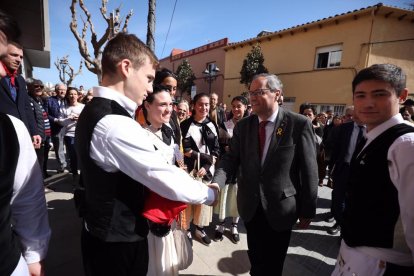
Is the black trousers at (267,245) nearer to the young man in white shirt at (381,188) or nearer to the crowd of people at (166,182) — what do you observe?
the crowd of people at (166,182)

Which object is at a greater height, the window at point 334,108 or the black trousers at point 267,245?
the window at point 334,108

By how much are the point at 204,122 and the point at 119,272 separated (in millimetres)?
2394

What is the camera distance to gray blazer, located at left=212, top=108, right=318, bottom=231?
1.94m

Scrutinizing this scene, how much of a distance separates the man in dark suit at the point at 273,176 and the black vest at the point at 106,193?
89cm

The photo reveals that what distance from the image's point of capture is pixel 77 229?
3285 millimetres

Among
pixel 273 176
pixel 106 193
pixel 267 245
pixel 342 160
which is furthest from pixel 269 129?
pixel 342 160

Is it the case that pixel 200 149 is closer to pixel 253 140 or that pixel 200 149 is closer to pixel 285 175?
pixel 253 140

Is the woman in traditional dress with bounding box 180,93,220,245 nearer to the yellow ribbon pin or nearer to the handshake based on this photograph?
the handshake

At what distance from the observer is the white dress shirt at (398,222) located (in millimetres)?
1072

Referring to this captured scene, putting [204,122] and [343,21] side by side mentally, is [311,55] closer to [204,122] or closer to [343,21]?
[343,21]

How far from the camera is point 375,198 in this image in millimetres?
1267

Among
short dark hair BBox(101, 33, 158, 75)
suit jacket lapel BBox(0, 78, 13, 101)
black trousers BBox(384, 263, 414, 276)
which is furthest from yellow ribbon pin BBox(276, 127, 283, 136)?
suit jacket lapel BBox(0, 78, 13, 101)

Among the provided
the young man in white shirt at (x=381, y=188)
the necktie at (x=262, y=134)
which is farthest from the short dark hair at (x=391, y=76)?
the necktie at (x=262, y=134)

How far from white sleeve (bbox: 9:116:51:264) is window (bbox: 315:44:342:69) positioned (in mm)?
14675
